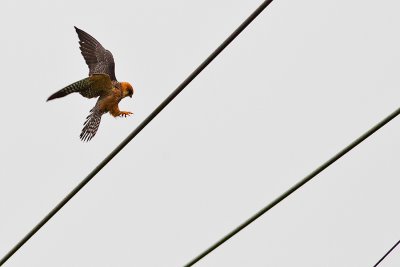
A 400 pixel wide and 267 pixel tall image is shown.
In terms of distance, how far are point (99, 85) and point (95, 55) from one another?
144 centimetres

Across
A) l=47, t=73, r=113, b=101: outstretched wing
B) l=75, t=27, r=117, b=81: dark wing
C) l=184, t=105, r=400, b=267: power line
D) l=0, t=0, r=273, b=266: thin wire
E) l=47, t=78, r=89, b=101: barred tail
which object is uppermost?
l=75, t=27, r=117, b=81: dark wing

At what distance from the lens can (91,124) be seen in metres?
10.2

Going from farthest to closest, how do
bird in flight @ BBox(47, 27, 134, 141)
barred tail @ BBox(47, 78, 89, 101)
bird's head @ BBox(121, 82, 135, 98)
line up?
1. bird's head @ BBox(121, 82, 135, 98)
2. bird in flight @ BBox(47, 27, 134, 141)
3. barred tail @ BBox(47, 78, 89, 101)

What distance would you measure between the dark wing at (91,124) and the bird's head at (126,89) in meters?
0.41

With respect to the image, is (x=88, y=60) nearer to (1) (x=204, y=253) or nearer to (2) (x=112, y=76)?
(2) (x=112, y=76)

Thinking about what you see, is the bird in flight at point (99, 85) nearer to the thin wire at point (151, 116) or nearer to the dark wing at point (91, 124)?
the dark wing at point (91, 124)

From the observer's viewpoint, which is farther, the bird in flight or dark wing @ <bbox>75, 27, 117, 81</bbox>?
dark wing @ <bbox>75, 27, 117, 81</bbox>

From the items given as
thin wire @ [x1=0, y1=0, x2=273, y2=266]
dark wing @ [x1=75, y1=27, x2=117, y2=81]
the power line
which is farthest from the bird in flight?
the power line

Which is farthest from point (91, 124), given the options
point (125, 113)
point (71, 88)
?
point (71, 88)

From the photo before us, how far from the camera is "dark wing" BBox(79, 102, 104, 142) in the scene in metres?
10.1

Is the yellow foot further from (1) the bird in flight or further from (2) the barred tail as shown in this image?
(2) the barred tail

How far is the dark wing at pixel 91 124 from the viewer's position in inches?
396

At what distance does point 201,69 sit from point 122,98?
22.0 feet

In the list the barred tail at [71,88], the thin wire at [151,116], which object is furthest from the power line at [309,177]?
the barred tail at [71,88]
